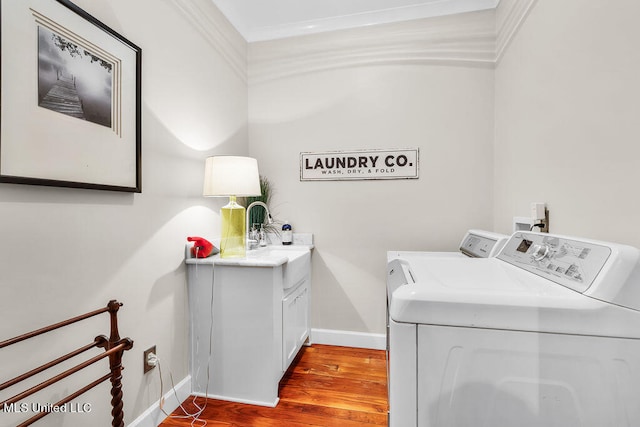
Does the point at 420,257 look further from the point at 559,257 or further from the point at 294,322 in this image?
the point at 294,322

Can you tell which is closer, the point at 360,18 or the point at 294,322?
the point at 294,322

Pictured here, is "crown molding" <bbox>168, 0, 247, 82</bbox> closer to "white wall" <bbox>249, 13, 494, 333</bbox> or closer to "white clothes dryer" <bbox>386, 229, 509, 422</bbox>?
"white wall" <bbox>249, 13, 494, 333</bbox>

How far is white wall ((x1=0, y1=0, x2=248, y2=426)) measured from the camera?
103 cm

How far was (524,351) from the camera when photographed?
0.77m

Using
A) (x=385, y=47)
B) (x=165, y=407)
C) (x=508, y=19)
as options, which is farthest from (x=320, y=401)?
(x=508, y=19)

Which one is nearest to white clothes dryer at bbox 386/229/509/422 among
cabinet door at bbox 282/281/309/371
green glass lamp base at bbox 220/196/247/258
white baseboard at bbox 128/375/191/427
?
cabinet door at bbox 282/281/309/371

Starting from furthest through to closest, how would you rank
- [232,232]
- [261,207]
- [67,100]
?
[261,207]
[232,232]
[67,100]

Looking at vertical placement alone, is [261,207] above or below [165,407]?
above

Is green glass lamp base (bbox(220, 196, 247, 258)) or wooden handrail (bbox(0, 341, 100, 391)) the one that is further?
green glass lamp base (bbox(220, 196, 247, 258))

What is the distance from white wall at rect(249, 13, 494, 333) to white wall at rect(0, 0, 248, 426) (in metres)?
0.51

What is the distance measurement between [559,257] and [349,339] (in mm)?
1804

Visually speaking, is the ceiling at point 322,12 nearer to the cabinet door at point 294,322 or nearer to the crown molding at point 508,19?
the crown molding at point 508,19

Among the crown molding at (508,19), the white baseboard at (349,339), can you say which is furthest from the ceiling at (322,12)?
the white baseboard at (349,339)

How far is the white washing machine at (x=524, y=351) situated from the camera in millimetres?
746
